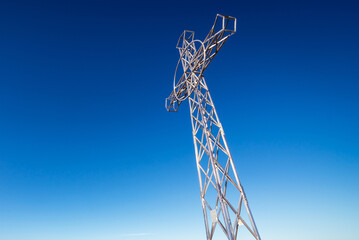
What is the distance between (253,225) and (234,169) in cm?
185

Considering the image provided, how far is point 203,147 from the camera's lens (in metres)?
8.50

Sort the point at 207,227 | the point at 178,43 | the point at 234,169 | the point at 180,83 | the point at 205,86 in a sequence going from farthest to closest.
Result: the point at 178,43 → the point at 180,83 → the point at 205,86 → the point at 207,227 → the point at 234,169

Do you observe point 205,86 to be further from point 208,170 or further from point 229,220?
point 229,220

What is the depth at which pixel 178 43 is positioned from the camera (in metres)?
11.6

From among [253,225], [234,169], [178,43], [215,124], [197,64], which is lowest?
[253,225]

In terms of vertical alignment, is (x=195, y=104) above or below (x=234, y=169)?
above

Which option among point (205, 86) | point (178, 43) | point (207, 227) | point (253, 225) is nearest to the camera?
point (253, 225)

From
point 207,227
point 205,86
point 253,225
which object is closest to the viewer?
point 253,225

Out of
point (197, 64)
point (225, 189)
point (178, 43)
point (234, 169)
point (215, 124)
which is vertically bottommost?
point (225, 189)

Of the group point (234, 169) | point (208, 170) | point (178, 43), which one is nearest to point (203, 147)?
point (208, 170)

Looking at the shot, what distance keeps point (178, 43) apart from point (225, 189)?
27.9 feet

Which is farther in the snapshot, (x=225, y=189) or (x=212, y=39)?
(x=212, y=39)

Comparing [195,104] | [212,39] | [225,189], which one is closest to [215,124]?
[195,104]

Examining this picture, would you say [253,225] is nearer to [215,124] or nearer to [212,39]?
[215,124]
